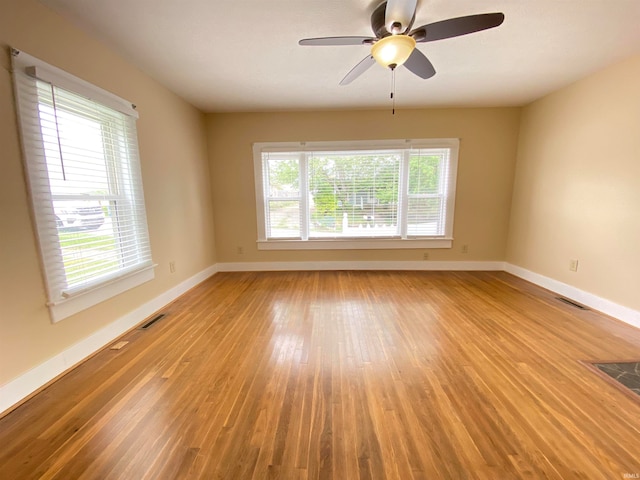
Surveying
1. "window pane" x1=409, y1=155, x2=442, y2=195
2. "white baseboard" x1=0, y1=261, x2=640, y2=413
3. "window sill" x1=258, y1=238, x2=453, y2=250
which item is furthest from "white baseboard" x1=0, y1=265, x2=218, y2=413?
"window pane" x1=409, y1=155, x2=442, y2=195

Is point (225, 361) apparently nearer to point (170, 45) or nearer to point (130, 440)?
point (130, 440)

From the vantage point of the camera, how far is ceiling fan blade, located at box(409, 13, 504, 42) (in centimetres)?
153

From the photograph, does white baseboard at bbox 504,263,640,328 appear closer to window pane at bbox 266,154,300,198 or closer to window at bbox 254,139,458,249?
window at bbox 254,139,458,249

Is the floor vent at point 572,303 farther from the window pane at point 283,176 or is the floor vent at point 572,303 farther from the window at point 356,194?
the window pane at point 283,176

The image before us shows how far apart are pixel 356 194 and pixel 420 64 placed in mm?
2121

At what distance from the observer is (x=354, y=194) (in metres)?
4.05

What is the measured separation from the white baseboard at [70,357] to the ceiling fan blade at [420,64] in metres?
3.39

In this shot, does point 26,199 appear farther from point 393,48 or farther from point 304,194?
point 304,194

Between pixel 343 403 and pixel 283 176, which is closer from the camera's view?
pixel 343 403

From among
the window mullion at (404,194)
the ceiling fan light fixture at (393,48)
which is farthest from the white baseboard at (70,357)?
the window mullion at (404,194)

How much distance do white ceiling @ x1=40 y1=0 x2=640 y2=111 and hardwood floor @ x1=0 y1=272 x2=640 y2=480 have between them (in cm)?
250

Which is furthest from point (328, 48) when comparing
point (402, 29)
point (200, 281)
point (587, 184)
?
point (200, 281)

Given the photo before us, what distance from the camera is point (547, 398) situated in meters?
1.51

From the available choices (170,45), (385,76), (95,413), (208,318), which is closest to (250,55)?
(170,45)
